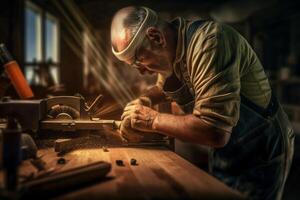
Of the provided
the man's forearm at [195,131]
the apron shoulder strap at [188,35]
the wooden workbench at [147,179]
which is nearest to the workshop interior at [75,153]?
the wooden workbench at [147,179]

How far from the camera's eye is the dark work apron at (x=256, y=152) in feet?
9.09

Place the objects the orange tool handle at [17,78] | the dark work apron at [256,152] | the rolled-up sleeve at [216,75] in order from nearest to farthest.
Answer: the rolled-up sleeve at [216,75], the dark work apron at [256,152], the orange tool handle at [17,78]

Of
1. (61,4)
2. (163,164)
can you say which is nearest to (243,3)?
(61,4)

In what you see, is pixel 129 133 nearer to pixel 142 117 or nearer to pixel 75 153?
pixel 142 117

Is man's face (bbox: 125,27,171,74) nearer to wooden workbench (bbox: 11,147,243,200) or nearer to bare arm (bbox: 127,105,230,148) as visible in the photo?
bare arm (bbox: 127,105,230,148)

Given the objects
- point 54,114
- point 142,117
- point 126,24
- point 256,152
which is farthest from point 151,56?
point 256,152

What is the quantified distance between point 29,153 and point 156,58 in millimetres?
1039

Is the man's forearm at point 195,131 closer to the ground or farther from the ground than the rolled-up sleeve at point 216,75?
closer to the ground

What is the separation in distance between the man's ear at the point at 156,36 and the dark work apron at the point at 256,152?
21 cm

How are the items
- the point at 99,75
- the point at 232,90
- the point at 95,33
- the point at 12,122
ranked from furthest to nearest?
the point at 99,75 < the point at 95,33 < the point at 232,90 < the point at 12,122

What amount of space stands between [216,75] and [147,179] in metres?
0.76

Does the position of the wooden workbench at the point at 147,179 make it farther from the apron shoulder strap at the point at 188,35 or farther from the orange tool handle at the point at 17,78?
the apron shoulder strap at the point at 188,35

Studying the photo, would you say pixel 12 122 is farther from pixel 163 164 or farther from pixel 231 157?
pixel 231 157

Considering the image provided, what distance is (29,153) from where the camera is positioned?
2463mm
